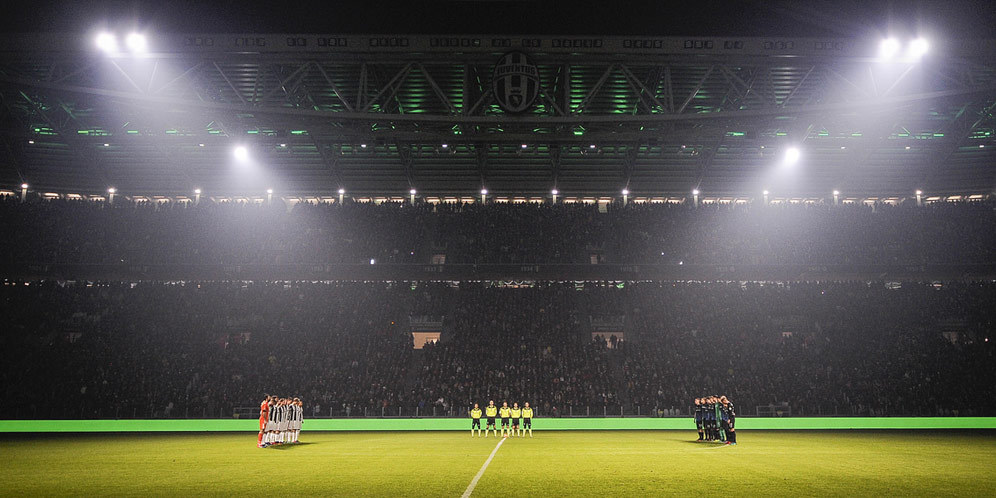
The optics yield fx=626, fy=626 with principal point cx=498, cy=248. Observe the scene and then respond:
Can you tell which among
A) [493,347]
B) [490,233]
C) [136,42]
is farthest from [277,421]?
[490,233]

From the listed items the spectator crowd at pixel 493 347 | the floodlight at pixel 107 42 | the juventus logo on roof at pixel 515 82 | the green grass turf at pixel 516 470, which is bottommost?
the green grass turf at pixel 516 470

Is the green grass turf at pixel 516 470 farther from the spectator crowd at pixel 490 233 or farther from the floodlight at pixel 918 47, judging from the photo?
the spectator crowd at pixel 490 233

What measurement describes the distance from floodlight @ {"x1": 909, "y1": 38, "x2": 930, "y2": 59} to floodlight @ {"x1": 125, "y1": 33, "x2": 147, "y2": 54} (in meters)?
20.5

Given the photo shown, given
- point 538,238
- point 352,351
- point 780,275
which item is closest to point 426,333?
point 352,351

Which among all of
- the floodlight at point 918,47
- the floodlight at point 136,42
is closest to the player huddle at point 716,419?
the floodlight at point 918,47

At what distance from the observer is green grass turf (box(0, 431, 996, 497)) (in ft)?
32.9

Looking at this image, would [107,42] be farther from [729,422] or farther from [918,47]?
[918,47]

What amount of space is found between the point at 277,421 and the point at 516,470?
10725 mm

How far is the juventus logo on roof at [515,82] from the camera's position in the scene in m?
17.7

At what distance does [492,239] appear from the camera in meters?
43.1

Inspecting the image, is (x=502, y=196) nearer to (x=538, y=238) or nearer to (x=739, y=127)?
(x=538, y=238)

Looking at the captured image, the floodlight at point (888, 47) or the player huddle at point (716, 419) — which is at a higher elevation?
the floodlight at point (888, 47)

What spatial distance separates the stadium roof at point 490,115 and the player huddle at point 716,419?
29.6 ft

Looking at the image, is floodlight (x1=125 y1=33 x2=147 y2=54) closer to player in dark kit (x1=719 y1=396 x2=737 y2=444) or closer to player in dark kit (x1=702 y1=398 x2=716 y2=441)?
player in dark kit (x1=719 y1=396 x2=737 y2=444)
